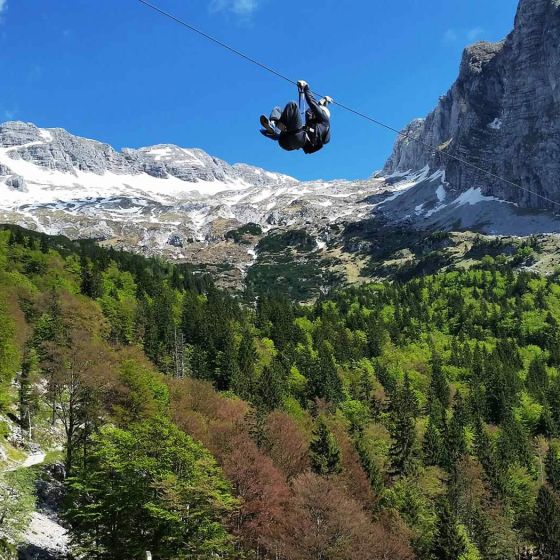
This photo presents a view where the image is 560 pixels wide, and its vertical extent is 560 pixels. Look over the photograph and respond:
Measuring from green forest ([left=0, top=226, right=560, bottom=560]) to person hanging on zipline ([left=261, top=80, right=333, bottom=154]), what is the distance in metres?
21.6

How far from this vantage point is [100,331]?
277ft

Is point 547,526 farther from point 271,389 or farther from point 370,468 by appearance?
point 271,389

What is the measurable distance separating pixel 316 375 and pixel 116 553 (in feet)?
223

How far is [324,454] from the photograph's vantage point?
193 feet

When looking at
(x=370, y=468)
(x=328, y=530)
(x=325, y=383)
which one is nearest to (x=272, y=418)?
(x=370, y=468)

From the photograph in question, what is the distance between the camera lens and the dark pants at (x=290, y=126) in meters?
14.5

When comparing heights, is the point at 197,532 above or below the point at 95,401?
below

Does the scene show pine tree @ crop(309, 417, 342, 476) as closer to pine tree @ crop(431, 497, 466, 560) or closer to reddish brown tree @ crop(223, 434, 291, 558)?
reddish brown tree @ crop(223, 434, 291, 558)

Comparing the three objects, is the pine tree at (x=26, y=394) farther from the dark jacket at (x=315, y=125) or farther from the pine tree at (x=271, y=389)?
the dark jacket at (x=315, y=125)

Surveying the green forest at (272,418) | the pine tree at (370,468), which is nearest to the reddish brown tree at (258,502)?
the green forest at (272,418)

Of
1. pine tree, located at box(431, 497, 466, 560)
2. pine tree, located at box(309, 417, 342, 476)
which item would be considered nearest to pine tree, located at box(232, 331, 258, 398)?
pine tree, located at box(309, 417, 342, 476)

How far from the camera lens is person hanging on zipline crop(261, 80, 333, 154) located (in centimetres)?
1455

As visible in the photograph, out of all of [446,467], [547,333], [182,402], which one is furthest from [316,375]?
[547,333]

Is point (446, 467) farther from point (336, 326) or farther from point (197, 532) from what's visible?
point (336, 326)
